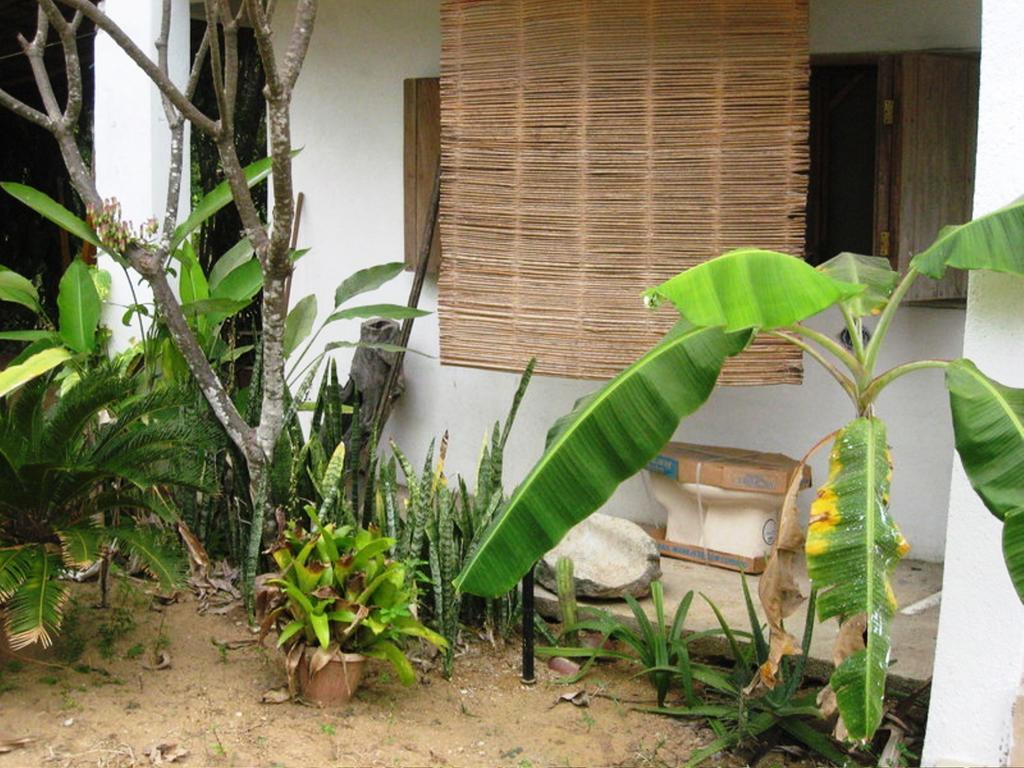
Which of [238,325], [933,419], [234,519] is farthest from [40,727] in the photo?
[238,325]

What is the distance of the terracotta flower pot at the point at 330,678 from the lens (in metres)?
4.32

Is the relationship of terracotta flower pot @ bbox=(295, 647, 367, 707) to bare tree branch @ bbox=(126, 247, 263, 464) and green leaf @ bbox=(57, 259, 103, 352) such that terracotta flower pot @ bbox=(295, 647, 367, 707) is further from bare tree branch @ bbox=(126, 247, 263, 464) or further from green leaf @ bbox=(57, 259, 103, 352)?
green leaf @ bbox=(57, 259, 103, 352)

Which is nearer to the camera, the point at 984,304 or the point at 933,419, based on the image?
the point at 984,304

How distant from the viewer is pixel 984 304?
12.4ft

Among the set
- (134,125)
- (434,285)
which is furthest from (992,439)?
(134,125)

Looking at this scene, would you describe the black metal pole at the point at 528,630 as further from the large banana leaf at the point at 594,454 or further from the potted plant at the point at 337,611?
the large banana leaf at the point at 594,454

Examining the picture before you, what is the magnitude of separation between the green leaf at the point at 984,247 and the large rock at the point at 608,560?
2142 millimetres

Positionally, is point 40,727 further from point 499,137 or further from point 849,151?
point 849,151

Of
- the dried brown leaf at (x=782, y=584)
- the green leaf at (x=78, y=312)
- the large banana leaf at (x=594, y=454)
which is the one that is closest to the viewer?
the large banana leaf at (x=594, y=454)

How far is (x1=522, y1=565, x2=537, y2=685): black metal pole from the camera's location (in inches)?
182

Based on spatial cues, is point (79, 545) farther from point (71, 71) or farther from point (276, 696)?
point (71, 71)

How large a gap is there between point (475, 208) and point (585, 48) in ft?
2.78

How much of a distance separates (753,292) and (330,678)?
6.82 feet

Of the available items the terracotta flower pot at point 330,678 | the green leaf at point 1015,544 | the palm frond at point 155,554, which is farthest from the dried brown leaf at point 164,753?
the green leaf at point 1015,544
